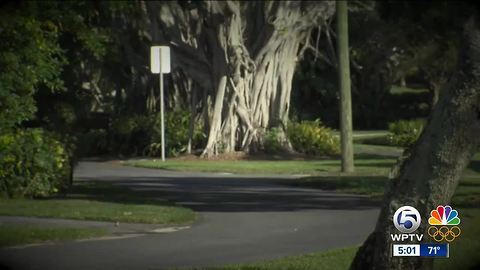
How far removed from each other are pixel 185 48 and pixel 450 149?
2692 cm

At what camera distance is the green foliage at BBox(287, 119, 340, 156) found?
3544 centimetres

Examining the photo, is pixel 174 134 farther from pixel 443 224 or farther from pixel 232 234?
pixel 443 224

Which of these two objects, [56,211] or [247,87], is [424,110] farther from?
[56,211]

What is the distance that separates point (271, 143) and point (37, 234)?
71.8 ft

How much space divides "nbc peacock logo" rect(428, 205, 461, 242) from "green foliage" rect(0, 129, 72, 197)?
10.7 meters

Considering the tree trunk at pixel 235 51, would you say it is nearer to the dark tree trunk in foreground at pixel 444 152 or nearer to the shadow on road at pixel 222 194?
the shadow on road at pixel 222 194

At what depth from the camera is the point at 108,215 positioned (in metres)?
15.4

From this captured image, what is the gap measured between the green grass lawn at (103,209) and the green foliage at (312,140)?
1658 cm

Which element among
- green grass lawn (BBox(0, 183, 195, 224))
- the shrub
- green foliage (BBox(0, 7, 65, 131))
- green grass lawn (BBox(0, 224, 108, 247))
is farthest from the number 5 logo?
the shrub

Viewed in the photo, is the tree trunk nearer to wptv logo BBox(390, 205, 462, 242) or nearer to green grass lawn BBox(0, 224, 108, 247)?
green grass lawn BBox(0, 224, 108, 247)

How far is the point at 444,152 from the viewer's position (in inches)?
327

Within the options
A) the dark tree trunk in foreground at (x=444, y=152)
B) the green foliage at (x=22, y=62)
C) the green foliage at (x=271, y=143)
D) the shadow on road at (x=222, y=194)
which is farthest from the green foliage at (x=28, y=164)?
the green foliage at (x=271, y=143)

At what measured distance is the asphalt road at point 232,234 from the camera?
11336 mm

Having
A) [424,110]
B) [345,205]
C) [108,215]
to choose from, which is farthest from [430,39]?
[424,110]
